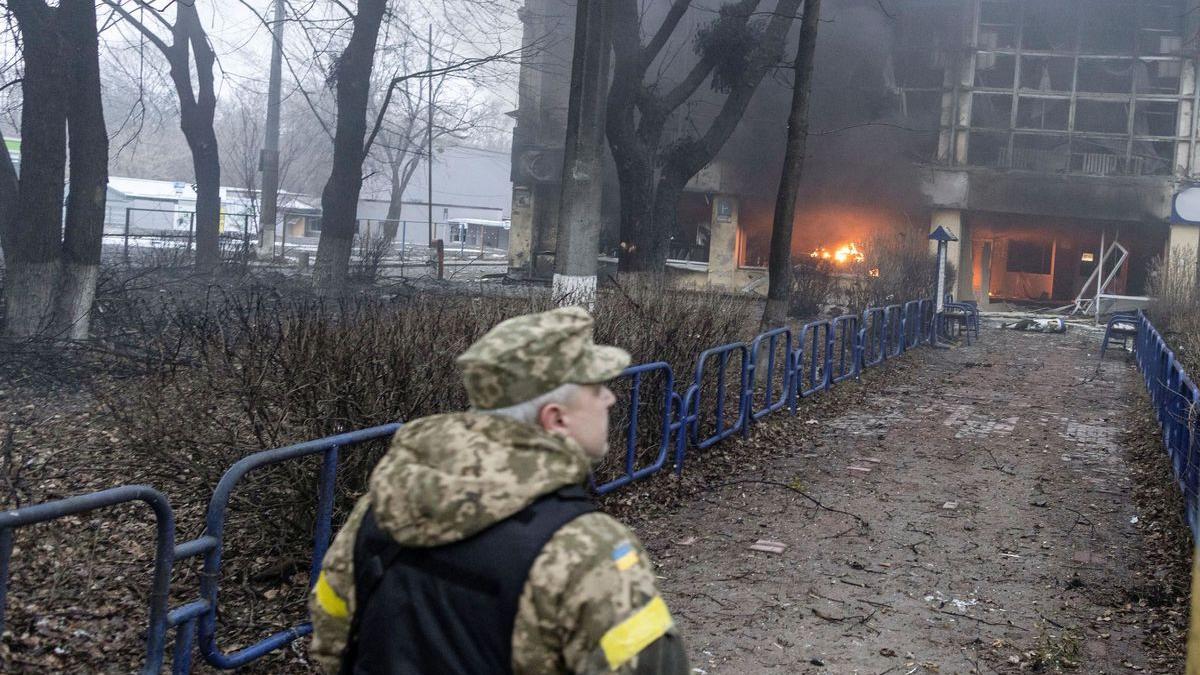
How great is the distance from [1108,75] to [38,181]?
28056mm

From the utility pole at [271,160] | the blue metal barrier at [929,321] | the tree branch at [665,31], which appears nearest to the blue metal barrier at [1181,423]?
the blue metal barrier at [929,321]

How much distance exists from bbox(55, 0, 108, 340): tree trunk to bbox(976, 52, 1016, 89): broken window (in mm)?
25527

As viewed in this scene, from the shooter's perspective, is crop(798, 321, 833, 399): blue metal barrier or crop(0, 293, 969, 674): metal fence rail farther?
crop(798, 321, 833, 399): blue metal barrier

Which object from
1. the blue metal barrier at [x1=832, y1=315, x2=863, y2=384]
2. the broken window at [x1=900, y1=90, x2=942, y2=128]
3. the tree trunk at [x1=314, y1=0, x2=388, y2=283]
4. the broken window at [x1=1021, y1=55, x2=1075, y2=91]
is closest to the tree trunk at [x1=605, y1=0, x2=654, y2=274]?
the tree trunk at [x1=314, y1=0, x2=388, y2=283]

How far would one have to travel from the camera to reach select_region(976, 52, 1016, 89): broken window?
1214 inches

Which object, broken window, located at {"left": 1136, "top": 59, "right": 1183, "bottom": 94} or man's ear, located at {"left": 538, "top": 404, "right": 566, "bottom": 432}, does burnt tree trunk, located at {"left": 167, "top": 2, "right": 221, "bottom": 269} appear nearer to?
man's ear, located at {"left": 538, "top": 404, "right": 566, "bottom": 432}

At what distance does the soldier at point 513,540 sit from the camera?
1.98m

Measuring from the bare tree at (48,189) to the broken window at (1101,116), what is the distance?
88.3 feet

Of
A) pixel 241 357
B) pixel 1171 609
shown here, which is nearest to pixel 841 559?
pixel 1171 609

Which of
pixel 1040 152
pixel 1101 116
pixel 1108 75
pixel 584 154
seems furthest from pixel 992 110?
pixel 584 154

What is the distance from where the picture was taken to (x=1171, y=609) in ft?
19.1

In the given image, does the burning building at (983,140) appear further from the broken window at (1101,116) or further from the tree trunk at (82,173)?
the tree trunk at (82,173)

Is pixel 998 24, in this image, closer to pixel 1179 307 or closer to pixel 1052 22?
pixel 1052 22

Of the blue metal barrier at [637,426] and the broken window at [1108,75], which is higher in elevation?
the broken window at [1108,75]
